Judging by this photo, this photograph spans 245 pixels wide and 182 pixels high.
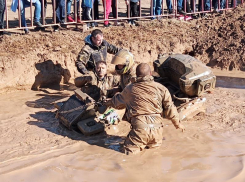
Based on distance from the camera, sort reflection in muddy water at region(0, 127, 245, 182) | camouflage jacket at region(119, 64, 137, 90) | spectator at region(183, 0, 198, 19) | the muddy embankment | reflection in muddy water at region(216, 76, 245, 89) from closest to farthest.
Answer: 1. reflection in muddy water at region(0, 127, 245, 182)
2. camouflage jacket at region(119, 64, 137, 90)
3. the muddy embankment
4. reflection in muddy water at region(216, 76, 245, 89)
5. spectator at region(183, 0, 198, 19)

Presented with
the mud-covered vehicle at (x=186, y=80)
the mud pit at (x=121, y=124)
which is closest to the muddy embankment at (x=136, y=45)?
the mud pit at (x=121, y=124)

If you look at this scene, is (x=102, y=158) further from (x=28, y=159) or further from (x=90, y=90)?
(x=90, y=90)

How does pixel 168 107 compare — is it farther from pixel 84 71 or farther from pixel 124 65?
pixel 84 71

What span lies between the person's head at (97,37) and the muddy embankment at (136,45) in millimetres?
1515

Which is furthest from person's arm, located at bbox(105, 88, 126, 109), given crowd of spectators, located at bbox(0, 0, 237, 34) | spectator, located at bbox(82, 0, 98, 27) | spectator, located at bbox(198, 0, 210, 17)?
spectator, located at bbox(198, 0, 210, 17)

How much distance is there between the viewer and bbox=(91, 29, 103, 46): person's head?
8.94 meters

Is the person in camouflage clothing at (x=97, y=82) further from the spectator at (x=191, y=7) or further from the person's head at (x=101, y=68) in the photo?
the spectator at (x=191, y=7)

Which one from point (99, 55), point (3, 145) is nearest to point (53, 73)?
point (99, 55)

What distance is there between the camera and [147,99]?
6.30m

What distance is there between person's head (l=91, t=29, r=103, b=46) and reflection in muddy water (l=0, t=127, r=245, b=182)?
2.57 meters

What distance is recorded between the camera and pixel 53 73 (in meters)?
10.1

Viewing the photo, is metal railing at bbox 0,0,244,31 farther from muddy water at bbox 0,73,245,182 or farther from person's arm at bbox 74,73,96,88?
muddy water at bbox 0,73,245,182

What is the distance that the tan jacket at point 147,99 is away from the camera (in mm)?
6309

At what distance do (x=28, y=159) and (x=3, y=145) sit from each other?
25.7 inches
